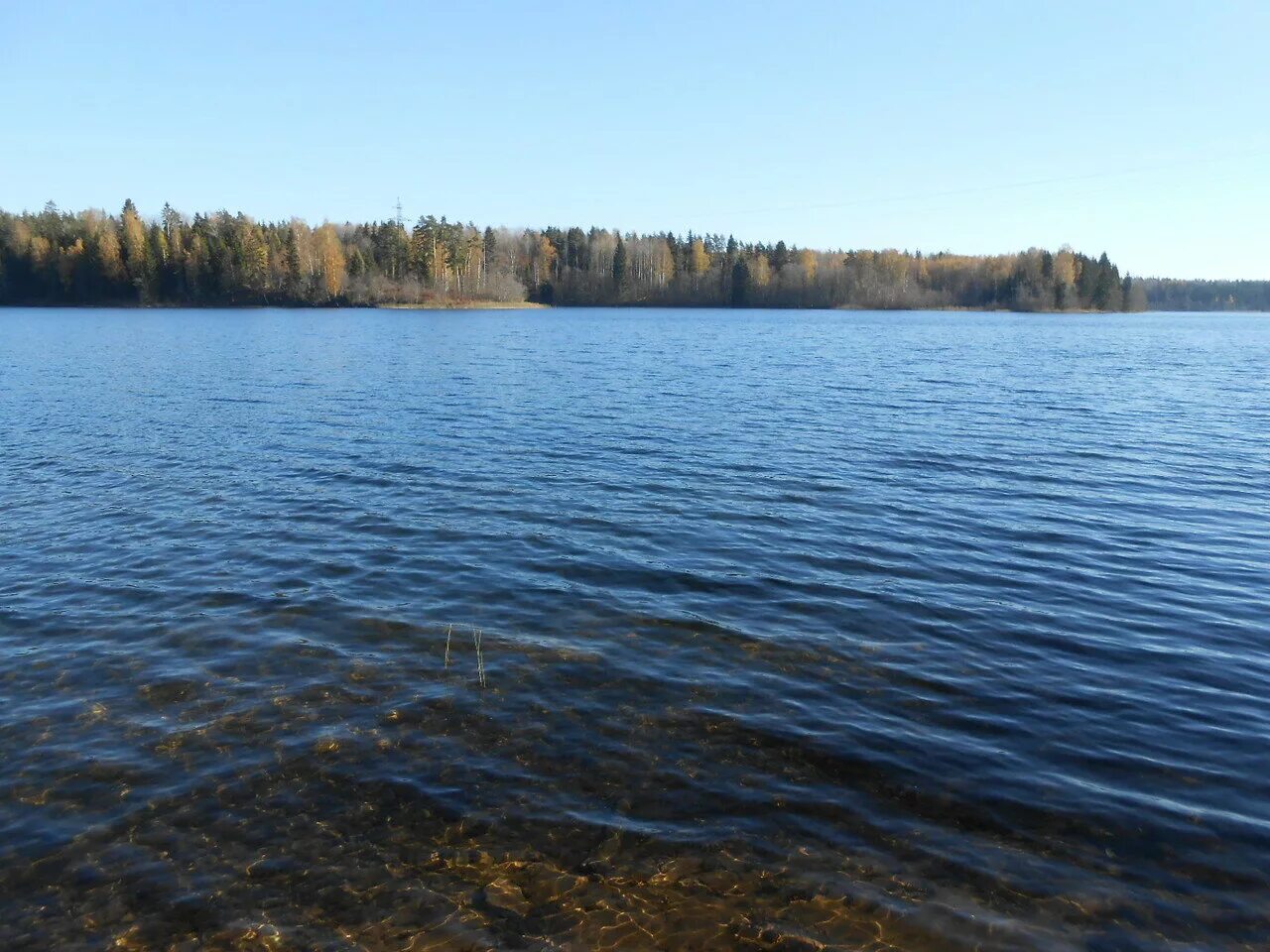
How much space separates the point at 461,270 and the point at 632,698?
156638 millimetres

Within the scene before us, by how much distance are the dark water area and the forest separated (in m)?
131

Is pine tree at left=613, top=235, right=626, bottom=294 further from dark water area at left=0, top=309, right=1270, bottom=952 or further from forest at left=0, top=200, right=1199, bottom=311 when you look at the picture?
dark water area at left=0, top=309, right=1270, bottom=952

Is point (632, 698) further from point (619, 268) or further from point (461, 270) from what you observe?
point (619, 268)

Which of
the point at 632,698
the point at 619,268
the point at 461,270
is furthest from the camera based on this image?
the point at 619,268

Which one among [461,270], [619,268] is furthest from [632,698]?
[619,268]

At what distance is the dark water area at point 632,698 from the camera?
723cm

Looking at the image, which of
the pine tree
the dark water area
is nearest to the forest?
the pine tree

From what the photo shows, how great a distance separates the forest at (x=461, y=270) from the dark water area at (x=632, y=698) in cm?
13095

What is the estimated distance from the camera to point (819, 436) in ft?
92.9

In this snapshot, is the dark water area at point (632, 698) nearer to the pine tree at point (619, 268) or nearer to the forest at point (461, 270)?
the forest at point (461, 270)

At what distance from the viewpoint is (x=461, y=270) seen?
6216 inches

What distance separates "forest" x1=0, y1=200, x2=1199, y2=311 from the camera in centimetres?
14262

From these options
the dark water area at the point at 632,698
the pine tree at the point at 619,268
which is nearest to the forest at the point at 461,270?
the pine tree at the point at 619,268

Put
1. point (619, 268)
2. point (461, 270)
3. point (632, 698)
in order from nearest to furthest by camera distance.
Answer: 1. point (632, 698)
2. point (461, 270)
3. point (619, 268)
